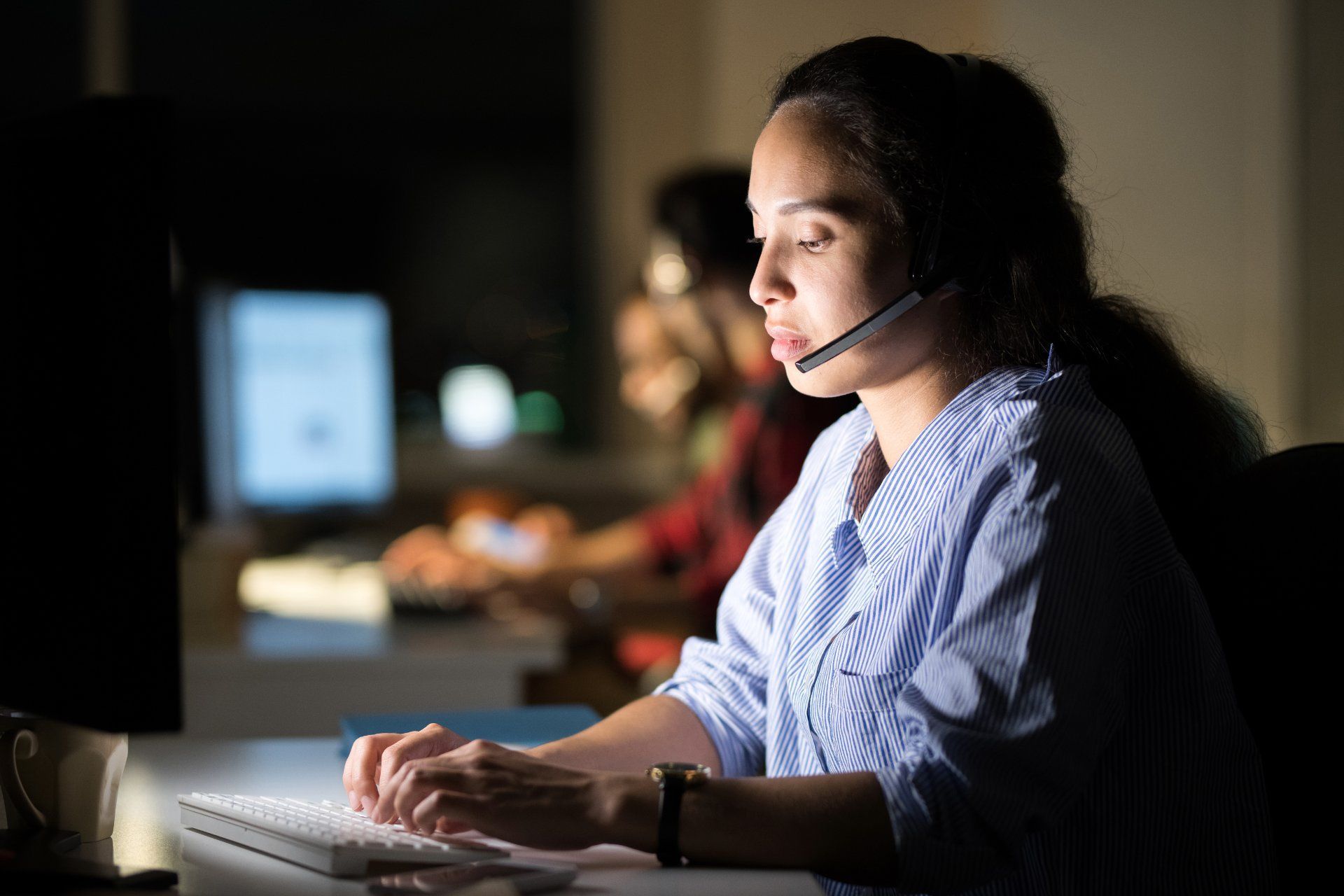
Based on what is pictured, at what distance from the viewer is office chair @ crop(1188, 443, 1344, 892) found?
91 cm

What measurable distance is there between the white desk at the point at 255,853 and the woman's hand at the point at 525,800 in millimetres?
32

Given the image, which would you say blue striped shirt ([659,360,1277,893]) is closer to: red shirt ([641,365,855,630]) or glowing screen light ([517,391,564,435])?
red shirt ([641,365,855,630])

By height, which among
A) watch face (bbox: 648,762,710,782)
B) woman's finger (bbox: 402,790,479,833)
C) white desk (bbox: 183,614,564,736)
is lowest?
white desk (bbox: 183,614,564,736)

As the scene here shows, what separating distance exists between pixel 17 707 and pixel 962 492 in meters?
0.64

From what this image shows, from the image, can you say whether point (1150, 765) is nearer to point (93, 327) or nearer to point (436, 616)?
point (93, 327)

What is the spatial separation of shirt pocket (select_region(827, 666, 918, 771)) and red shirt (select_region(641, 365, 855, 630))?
3.17 ft

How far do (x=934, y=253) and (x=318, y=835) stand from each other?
606mm

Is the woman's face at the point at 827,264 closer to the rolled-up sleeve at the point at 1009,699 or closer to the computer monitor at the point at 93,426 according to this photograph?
the rolled-up sleeve at the point at 1009,699

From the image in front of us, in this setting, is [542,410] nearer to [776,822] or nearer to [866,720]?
[866,720]

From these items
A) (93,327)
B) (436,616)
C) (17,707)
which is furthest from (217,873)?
(436,616)

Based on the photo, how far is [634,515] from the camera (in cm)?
405

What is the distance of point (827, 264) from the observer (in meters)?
0.96

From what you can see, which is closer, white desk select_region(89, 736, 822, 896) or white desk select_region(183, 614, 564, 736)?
white desk select_region(89, 736, 822, 896)

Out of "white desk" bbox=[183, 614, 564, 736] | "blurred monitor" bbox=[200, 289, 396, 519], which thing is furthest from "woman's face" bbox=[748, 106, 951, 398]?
"blurred monitor" bbox=[200, 289, 396, 519]
